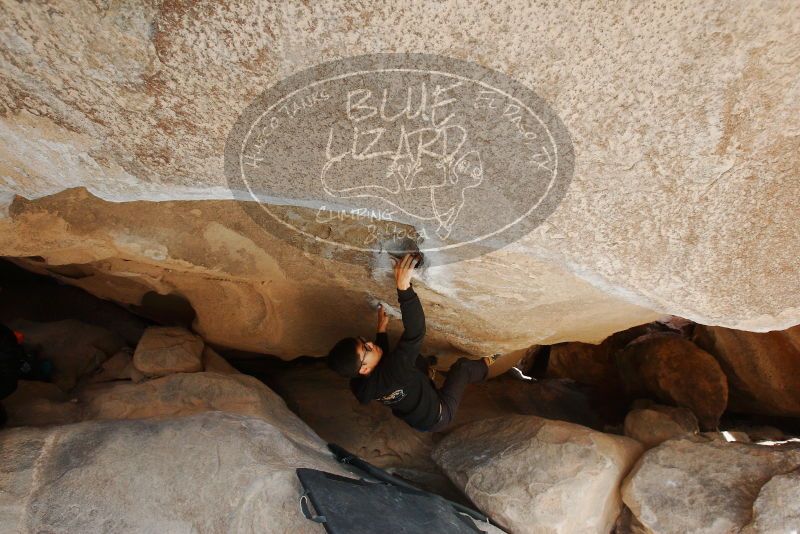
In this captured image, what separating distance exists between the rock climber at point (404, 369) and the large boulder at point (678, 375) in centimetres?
148

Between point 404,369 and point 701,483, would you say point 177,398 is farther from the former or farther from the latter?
point 701,483

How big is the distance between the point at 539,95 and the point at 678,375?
2932mm

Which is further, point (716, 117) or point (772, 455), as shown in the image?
point (772, 455)

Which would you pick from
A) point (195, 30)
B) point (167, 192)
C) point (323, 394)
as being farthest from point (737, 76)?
point (323, 394)

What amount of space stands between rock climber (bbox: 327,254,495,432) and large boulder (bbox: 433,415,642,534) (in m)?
0.30

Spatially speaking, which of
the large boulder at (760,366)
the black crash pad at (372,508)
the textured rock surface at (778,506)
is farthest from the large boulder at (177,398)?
the large boulder at (760,366)

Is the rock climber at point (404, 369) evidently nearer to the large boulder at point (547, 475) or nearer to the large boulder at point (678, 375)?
the large boulder at point (547, 475)

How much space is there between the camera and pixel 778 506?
198cm

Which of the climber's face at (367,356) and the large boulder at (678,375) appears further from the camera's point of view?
the large boulder at (678,375)

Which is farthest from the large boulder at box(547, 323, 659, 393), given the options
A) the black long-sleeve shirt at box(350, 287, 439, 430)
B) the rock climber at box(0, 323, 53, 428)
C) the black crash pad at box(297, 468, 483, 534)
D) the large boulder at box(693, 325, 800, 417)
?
the rock climber at box(0, 323, 53, 428)

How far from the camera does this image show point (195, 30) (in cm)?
110

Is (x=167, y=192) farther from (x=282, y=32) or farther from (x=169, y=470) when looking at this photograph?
(x=169, y=470)

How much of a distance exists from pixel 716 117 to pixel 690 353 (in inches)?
107

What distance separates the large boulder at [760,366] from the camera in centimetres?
322
